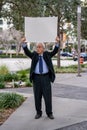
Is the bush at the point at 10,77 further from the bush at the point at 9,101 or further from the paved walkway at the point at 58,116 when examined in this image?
the bush at the point at 9,101

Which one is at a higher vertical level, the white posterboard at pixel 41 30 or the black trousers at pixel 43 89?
the white posterboard at pixel 41 30

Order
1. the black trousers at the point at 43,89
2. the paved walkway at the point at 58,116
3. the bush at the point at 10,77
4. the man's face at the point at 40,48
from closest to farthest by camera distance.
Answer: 1. the paved walkway at the point at 58,116
2. the man's face at the point at 40,48
3. the black trousers at the point at 43,89
4. the bush at the point at 10,77

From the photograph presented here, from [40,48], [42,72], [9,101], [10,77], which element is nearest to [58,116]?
[42,72]

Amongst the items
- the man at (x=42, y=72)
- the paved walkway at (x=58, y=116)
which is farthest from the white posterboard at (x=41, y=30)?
the paved walkway at (x=58, y=116)

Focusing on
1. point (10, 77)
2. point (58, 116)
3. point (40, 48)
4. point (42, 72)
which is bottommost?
point (10, 77)

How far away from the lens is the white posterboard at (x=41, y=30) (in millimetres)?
10586

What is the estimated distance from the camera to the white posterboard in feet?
34.7

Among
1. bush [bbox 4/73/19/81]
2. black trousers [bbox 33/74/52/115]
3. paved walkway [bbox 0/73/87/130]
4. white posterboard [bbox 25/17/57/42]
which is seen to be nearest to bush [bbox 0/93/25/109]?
paved walkway [bbox 0/73/87/130]

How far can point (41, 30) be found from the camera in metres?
10.7

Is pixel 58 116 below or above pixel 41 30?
below

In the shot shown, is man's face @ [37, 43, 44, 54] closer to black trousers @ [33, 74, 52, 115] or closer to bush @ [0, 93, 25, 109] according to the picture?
black trousers @ [33, 74, 52, 115]

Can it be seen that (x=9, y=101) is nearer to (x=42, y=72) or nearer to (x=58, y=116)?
(x=58, y=116)

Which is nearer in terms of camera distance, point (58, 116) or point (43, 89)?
point (43, 89)

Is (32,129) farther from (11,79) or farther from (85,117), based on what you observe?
(11,79)
